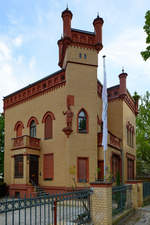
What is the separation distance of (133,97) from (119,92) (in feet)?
22.3

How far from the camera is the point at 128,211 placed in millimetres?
11875

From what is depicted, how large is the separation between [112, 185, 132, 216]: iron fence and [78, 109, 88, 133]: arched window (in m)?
6.38

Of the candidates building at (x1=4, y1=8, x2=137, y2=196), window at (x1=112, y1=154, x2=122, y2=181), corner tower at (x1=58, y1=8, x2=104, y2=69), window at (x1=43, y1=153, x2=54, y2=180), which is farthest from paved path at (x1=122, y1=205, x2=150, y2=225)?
corner tower at (x1=58, y1=8, x2=104, y2=69)

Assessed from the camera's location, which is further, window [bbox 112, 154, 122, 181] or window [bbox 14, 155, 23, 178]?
window [bbox 112, 154, 122, 181]

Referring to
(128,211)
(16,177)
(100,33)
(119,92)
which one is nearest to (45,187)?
(16,177)

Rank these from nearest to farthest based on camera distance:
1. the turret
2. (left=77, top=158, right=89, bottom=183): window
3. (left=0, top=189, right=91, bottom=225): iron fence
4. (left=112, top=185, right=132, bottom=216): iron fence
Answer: (left=0, top=189, right=91, bottom=225): iron fence → (left=112, top=185, right=132, bottom=216): iron fence → (left=77, top=158, right=89, bottom=183): window → the turret

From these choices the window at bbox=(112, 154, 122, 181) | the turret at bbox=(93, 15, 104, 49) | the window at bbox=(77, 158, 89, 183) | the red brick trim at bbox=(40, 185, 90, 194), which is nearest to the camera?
the red brick trim at bbox=(40, 185, 90, 194)

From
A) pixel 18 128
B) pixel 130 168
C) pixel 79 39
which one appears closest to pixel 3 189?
pixel 18 128

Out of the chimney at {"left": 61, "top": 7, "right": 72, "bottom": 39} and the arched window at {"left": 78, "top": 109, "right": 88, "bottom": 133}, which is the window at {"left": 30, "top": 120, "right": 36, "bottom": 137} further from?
the chimney at {"left": 61, "top": 7, "right": 72, "bottom": 39}

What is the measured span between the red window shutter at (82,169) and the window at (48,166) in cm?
237

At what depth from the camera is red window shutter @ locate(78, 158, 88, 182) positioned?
17.6 meters

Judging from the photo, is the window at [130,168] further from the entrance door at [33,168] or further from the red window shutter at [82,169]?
the entrance door at [33,168]

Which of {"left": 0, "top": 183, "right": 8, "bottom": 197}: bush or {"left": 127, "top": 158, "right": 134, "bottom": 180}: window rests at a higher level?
{"left": 127, "top": 158, "right": 134, "bottom": 180}: window

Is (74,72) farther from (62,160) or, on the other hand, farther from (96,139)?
(62,160)
